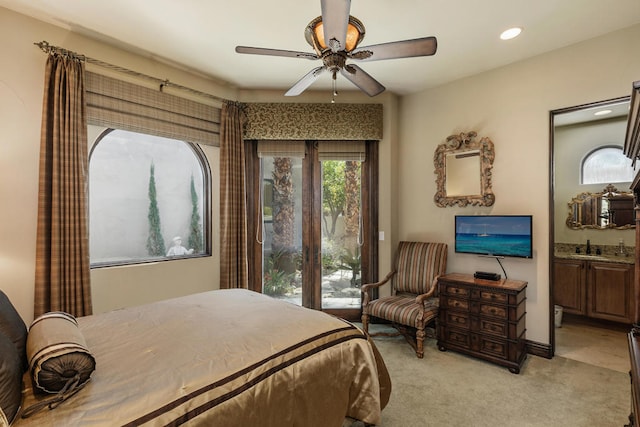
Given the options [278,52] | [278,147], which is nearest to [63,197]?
[278,52]

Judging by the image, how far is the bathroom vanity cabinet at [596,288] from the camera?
3.45 m

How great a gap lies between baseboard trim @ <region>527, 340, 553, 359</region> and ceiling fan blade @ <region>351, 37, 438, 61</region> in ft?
9.76

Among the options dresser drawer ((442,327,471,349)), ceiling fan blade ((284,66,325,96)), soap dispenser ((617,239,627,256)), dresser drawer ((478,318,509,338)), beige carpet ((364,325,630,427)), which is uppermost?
ceiling fan blade ((284,66,325,96))

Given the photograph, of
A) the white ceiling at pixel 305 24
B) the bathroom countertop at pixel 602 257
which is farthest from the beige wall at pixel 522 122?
the bathroom countertop at pixel 602 257

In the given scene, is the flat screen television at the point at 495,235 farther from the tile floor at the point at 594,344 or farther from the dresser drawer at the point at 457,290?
the tile floor at the point at 594,344

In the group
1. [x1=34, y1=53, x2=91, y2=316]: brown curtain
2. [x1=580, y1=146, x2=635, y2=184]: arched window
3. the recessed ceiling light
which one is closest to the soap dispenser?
[x1=580, y1=146, x2=635, y2=184]: arched window

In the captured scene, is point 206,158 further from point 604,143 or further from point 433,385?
point 604,143

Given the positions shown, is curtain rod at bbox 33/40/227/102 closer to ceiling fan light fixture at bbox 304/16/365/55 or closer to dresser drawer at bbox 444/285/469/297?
ceiling fan light fixture at bbox 304/16/365/55

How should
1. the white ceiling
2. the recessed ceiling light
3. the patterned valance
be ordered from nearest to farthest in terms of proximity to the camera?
the white ceiling < the recessed ceiling light < the patterned valance

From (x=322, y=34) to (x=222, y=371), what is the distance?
197cm

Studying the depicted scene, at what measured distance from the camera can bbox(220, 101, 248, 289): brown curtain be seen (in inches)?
142

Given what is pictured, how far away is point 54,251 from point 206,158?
1712 millimetres

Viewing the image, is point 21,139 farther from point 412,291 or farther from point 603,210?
point 603,210

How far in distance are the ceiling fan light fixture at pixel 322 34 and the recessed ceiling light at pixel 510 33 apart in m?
1.55
